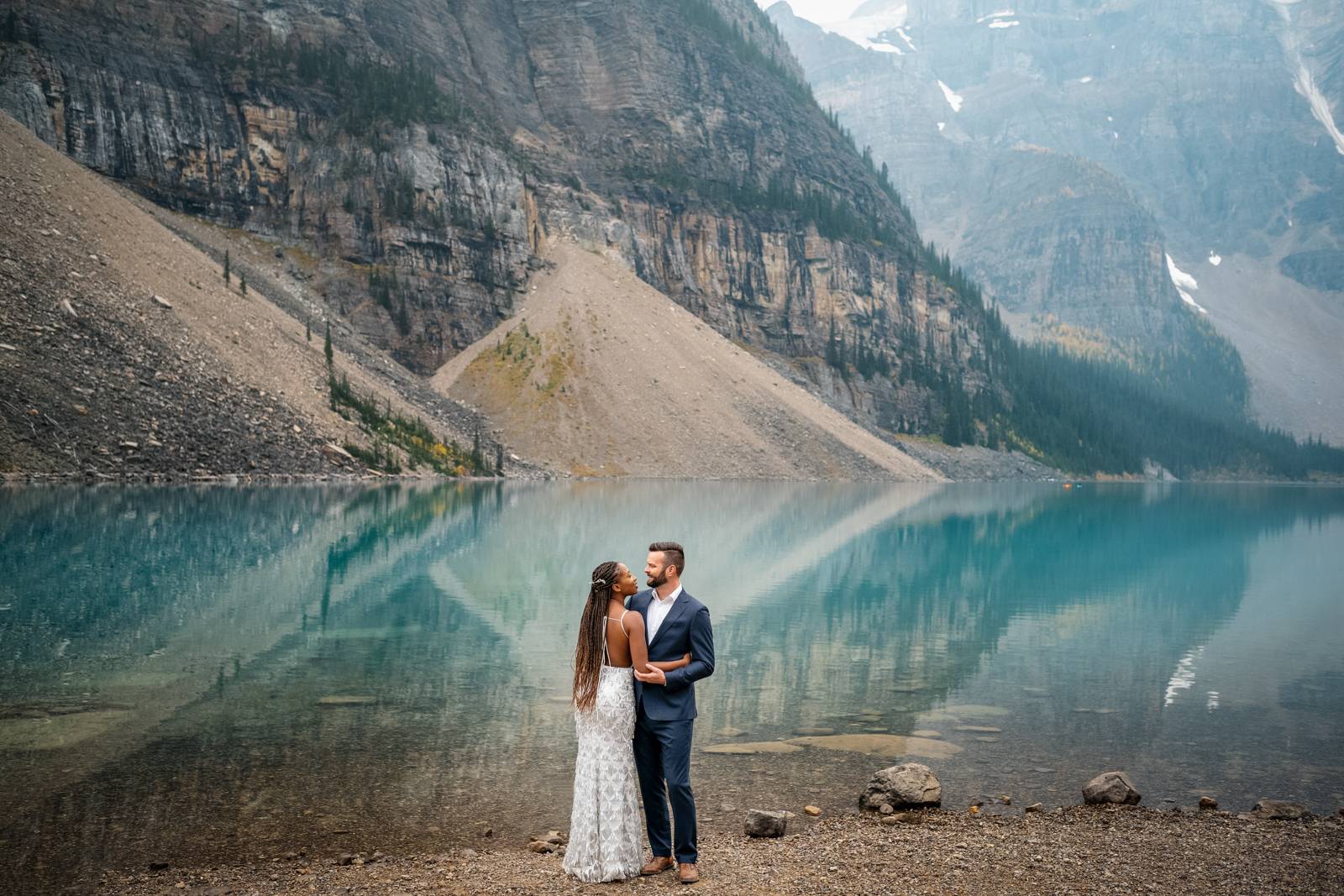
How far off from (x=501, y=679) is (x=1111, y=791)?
30.3 feet

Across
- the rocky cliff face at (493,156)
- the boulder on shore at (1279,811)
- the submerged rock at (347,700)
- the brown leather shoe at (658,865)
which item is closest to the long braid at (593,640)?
the brown leather shoe at (658,865)

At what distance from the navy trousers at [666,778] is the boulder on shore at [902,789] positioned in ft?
10.4

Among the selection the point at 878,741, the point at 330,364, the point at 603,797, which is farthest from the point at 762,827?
the point at 330,364

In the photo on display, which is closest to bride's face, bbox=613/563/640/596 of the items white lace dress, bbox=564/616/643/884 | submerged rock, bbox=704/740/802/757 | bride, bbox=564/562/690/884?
bride, bbox=564/562/690/884

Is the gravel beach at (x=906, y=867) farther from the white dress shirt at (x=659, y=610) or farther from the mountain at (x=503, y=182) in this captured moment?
the mountain at (x=503, y=182)

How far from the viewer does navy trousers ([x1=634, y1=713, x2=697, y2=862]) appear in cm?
841

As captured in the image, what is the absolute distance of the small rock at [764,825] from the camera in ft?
32.3

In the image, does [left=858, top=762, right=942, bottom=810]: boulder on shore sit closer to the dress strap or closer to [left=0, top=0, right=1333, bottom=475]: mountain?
the dress strap

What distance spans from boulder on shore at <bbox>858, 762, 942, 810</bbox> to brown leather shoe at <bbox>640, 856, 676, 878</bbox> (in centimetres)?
317

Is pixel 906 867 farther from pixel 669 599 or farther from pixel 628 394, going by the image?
pixel 628 394

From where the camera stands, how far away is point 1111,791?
11398mm

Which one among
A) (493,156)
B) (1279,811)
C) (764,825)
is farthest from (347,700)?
(493,156)

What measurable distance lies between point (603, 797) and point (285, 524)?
30266 millimetres

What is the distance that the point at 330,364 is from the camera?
72.2 meters
